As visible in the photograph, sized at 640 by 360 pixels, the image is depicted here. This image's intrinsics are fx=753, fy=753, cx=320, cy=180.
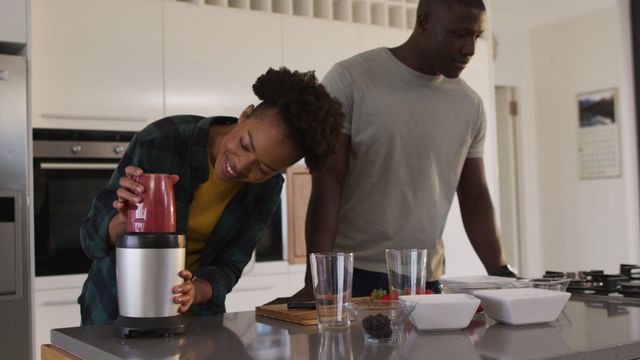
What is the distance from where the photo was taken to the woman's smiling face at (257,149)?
4.39 feet

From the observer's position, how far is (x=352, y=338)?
1.09 m

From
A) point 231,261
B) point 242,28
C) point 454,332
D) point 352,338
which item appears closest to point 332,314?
point 352,338

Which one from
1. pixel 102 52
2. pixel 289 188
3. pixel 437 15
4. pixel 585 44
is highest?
pixel 585 44

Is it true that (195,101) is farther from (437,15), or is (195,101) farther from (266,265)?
(437,15)

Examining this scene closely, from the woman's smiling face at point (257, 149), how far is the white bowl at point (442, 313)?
1.17 feet

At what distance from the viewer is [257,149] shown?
4.38ft

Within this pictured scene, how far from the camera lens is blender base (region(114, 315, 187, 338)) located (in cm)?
113

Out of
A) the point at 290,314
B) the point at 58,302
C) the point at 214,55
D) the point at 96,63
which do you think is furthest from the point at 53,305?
the point at 290,314

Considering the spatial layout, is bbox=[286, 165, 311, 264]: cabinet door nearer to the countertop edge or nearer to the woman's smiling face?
the woman's smiling face

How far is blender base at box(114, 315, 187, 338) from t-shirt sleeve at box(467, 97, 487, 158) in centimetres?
116

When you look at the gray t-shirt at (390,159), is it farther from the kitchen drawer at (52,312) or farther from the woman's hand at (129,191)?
the kitchen drawer at (52,312)

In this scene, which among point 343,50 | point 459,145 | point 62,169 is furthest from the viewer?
point 343,50

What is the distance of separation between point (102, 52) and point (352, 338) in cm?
228

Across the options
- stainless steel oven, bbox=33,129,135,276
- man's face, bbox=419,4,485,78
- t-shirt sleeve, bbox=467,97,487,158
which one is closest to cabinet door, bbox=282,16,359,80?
stainless steel oven, bbox=33,129,135,276
